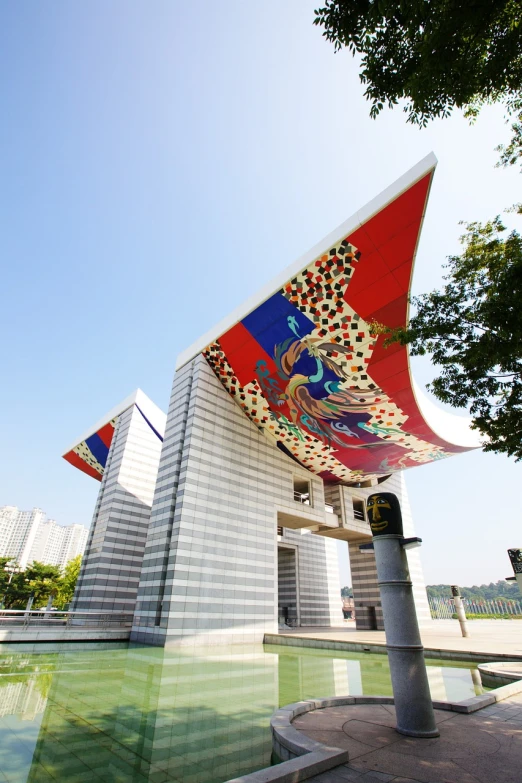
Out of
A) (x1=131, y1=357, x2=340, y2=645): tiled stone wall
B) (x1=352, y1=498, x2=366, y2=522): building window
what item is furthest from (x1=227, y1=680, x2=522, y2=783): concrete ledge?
(x1=352, y1=498, x2=366, y2=522): building window

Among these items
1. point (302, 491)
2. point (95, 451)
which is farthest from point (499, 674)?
point (95, 451)

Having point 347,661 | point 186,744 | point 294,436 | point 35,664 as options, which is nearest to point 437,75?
point 186,744

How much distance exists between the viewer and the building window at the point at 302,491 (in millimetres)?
24542

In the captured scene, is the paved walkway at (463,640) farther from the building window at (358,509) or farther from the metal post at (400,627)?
the building window at (358,509)

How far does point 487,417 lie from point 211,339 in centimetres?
1366

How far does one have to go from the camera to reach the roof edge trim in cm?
1170

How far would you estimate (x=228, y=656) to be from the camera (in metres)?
12.8

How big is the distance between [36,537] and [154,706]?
146 m

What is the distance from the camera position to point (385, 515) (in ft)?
17.4

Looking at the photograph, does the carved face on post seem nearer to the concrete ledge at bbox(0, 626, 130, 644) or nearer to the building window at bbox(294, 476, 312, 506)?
the concrete ledge at bbox(0, 626, 130, 644)

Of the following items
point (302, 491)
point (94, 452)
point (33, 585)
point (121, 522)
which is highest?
point (94, 452)

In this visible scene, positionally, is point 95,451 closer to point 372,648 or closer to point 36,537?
point 372,648

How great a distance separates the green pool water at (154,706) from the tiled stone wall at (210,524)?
12.8ft

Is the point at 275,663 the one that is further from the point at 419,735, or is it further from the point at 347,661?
the point at 419,735
